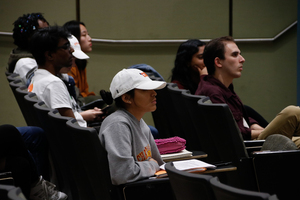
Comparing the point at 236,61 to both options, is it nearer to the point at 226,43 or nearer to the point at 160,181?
→ the point at 226,43

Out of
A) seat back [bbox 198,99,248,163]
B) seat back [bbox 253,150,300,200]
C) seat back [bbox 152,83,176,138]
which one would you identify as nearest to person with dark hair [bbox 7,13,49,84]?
seat back [bbox 152,83,176,138]

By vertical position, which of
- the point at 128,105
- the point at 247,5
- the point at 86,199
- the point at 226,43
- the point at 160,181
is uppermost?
the point at 247,5

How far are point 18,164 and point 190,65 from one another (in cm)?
171

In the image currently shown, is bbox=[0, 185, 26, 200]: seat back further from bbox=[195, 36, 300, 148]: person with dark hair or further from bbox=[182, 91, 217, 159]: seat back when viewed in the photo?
bbox=[195, 36, 300, 148]: person with dark hair

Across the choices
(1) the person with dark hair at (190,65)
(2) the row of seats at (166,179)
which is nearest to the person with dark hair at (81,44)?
(1) the person with dark hair at (190,65)

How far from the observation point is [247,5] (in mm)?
4539

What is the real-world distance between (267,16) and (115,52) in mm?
1733

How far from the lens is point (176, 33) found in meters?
4.45

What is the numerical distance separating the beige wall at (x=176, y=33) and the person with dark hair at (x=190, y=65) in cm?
143

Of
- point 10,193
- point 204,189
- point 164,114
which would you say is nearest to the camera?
point 10,193

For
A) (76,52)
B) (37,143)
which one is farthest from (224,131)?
(76,52)

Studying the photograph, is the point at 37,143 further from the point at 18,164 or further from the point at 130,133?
the point at 130,133

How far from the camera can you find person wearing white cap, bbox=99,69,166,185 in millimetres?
1469

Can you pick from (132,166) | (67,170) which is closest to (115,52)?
(67,170)
